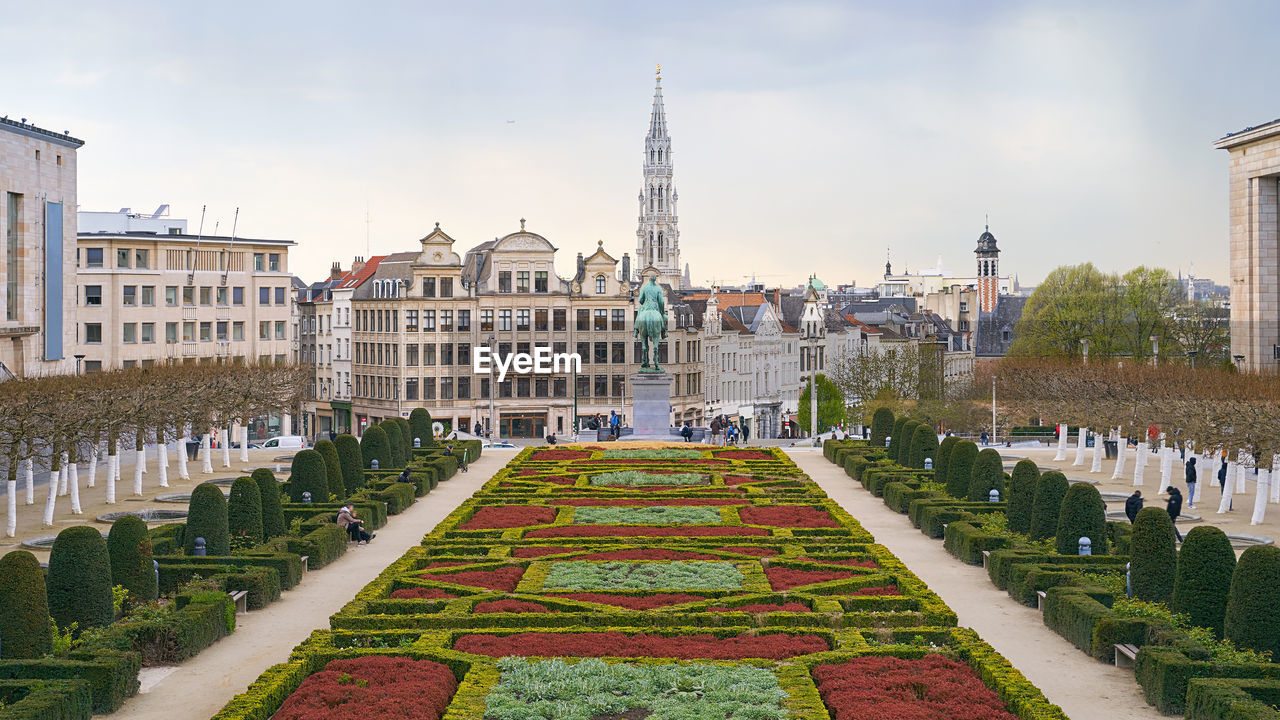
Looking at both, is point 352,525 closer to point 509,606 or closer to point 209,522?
point 209,522

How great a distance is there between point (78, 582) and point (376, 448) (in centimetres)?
3176

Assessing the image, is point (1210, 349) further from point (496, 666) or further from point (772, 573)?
point (496, 666)

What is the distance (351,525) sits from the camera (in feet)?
139

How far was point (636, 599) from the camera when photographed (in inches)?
1236

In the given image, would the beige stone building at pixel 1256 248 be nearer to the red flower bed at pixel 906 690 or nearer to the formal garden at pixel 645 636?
the formal garden at pixel 645 636

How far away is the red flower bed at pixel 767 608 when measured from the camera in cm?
3025

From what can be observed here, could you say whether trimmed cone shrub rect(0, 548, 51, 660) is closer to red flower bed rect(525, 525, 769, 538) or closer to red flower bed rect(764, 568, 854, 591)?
red flower bed rect(764, 568, 854, 591)

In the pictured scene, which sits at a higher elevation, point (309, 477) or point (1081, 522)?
point (309, 477)

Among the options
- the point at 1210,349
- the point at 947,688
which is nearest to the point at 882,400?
the point at 1210,349

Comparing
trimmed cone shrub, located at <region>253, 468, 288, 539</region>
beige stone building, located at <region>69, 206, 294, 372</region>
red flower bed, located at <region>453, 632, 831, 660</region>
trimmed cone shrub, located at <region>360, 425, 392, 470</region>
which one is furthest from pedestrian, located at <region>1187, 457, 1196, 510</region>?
beige stone building, located at <region>69, 206, 294, 372</region>

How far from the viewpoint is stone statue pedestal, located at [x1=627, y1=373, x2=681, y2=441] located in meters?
71.2

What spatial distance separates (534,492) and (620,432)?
32.6 m

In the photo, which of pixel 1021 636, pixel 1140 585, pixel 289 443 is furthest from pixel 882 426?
pixel 1021 636

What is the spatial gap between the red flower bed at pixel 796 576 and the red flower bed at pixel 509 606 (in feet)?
19.3
